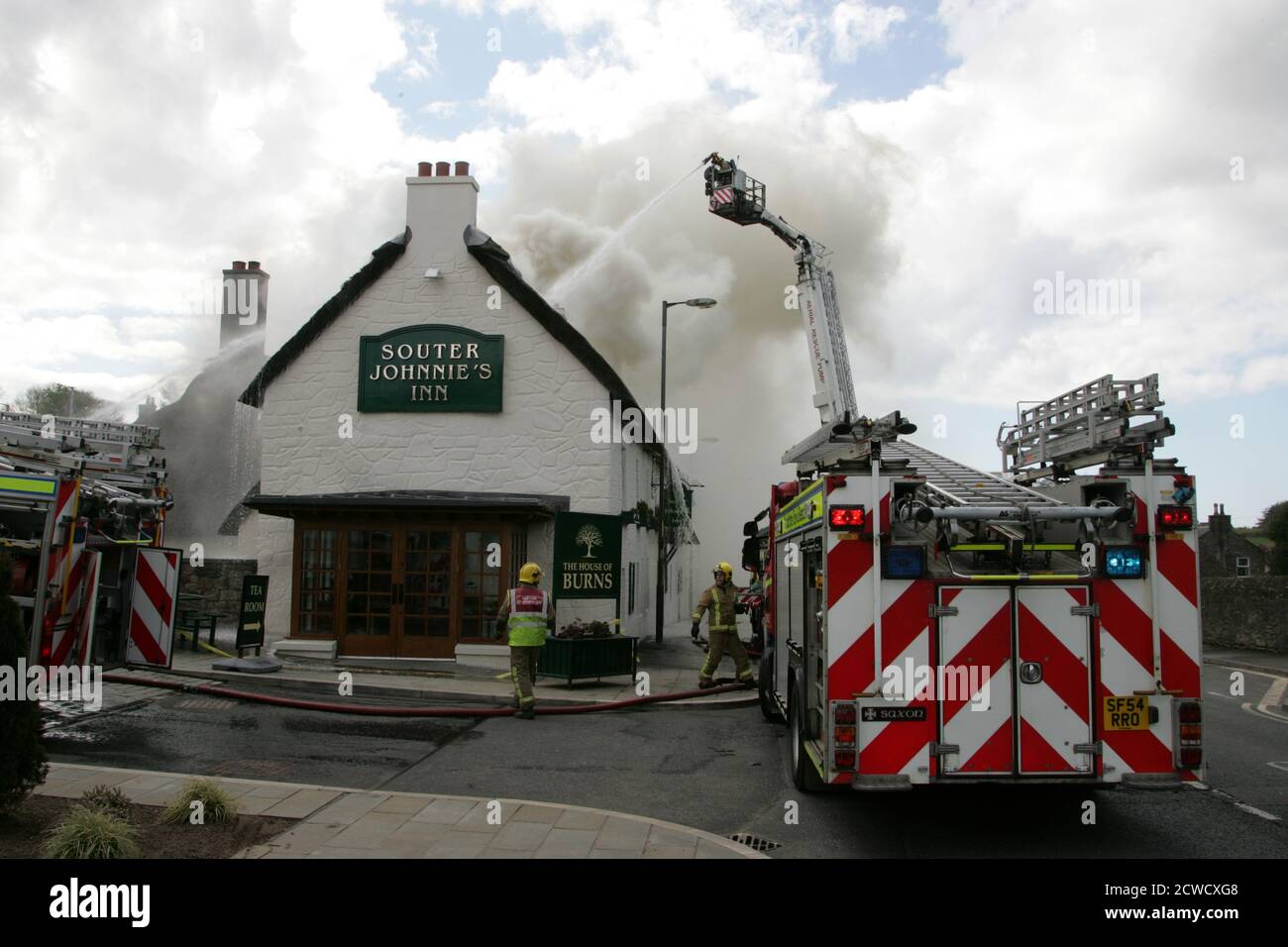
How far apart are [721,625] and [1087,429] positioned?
619cm

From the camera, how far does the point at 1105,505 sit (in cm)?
554

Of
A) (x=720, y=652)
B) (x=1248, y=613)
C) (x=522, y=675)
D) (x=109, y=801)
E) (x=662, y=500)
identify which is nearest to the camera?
(x=109, y=801)

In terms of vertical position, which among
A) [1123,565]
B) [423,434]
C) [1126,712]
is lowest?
[1126,712]

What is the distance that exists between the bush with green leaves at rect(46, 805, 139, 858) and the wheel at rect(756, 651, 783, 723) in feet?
19.7

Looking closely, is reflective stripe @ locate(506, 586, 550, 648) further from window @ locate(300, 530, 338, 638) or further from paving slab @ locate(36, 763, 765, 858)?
window @ locate(300, 530, 338, 638)

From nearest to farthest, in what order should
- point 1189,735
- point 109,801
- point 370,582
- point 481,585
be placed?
point 1189,735, point 109,801, point 481,585, point 370,582

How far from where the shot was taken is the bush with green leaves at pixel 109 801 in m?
5.43

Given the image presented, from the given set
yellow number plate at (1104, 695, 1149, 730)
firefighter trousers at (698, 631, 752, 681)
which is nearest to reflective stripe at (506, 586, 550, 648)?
firefighter trousers at (698, 631, 752, 681)

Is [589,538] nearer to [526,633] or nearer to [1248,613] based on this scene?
[526,633]

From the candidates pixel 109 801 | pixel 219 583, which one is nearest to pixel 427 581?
pixel 219 583

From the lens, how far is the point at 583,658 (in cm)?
1172

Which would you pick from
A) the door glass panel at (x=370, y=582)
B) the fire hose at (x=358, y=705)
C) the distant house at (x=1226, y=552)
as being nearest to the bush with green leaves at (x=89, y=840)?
the fire hose at (x=358, y=705)
